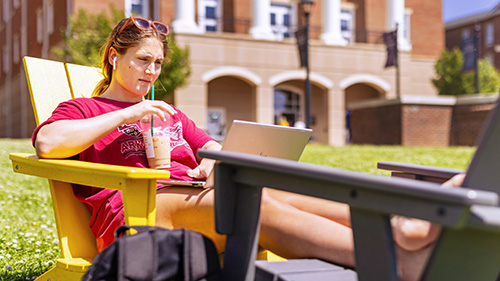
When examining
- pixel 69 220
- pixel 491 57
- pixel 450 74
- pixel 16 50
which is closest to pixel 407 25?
pixel 450 74

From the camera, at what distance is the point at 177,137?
2.90m

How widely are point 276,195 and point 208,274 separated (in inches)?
26.5

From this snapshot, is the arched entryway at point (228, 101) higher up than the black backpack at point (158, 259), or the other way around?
the arched entryway at point (228, 101)

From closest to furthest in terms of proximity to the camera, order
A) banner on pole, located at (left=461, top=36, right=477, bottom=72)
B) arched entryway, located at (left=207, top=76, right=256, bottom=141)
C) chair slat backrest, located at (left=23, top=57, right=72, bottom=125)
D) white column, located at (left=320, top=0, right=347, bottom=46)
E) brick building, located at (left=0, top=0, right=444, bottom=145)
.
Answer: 1. chair slat backrest, located at (left=23, top=57, right=72, bottom=125)
2. banner on pole, located at (left=461, top=36, right=477, bottom=72)
3. brick building, located at (left=0, top=0, right=444, bottom=145)
4. white column, located at (left=320, top=0, right=347, bottom=46)
5. arched entryway, located at (left=207, top=76, right=256, bottom=141)

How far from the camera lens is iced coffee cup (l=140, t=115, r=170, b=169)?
8.44 ft

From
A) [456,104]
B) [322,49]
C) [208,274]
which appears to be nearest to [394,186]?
[208,274]

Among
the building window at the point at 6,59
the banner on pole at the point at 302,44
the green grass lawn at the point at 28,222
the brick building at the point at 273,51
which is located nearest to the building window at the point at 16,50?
the building window at the point at 6,59

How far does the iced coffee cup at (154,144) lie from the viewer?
8.44 ft

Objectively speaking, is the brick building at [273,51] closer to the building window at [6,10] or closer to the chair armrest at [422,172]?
the building window at [6,10]

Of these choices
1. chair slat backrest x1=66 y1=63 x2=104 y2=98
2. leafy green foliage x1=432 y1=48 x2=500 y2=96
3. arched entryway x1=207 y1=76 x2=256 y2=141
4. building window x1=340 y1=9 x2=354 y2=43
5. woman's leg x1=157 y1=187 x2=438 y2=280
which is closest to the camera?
woman's leg x1=157 y1=187 x2=438 y2=280

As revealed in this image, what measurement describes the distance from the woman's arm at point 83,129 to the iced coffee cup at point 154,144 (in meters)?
0.14

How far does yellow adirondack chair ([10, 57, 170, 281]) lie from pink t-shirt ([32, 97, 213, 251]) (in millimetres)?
93

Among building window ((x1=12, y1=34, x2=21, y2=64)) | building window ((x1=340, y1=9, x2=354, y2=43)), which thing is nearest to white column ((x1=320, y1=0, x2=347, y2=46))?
building window ((x1=340, y1=9, x2=354, y2=43))

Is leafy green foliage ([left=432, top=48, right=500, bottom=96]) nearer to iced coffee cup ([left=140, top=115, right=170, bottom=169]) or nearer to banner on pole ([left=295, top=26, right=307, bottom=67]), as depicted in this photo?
banner on pole ([left=295, top=26, right=307, bottom=67])
